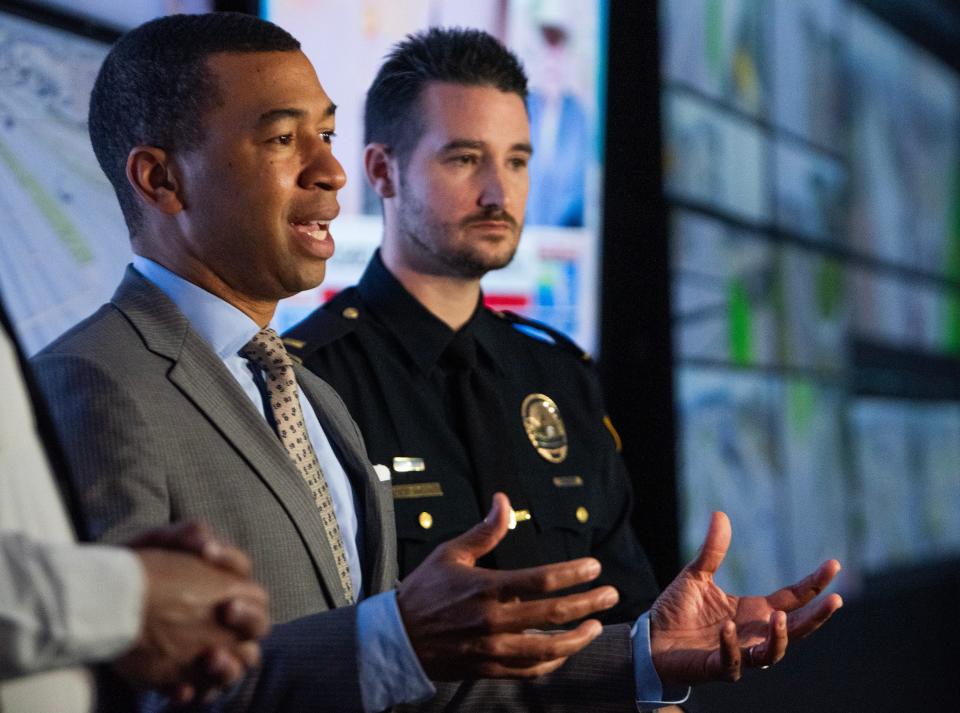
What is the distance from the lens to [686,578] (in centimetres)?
154

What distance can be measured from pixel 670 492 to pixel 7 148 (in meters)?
1.88

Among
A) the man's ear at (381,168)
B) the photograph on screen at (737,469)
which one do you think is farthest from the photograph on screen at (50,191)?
the photograph on screen at (737,469)

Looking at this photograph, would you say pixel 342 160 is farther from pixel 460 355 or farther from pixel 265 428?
pixel 265 428

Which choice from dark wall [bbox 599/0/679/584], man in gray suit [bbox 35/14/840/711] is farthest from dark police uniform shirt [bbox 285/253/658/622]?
dark wall [bbox 599/0/679/584]

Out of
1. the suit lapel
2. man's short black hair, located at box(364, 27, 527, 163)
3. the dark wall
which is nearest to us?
the suit lapel

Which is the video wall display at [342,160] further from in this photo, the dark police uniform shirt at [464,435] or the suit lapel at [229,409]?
the suit lapel at [229,409]

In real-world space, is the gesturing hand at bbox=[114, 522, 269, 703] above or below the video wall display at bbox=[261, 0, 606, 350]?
below

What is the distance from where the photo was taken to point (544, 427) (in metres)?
2.20

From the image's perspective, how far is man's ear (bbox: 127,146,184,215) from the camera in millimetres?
1473

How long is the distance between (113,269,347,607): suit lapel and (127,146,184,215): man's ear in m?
0.13

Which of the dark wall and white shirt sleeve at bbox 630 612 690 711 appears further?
the dark wall

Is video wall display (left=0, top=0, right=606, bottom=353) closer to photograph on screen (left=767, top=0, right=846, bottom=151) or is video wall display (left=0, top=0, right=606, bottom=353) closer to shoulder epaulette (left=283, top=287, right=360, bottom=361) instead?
shoulder epaulette (left=283, top=287, right=360, bottom=361)

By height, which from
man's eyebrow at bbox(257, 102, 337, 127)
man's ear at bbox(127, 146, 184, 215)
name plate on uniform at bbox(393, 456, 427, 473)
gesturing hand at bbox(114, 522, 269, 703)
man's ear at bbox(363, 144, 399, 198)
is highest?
man's ear at bbox(363, 144, 399, 198)

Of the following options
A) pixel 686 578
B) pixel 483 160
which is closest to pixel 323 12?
pixel 483 160
